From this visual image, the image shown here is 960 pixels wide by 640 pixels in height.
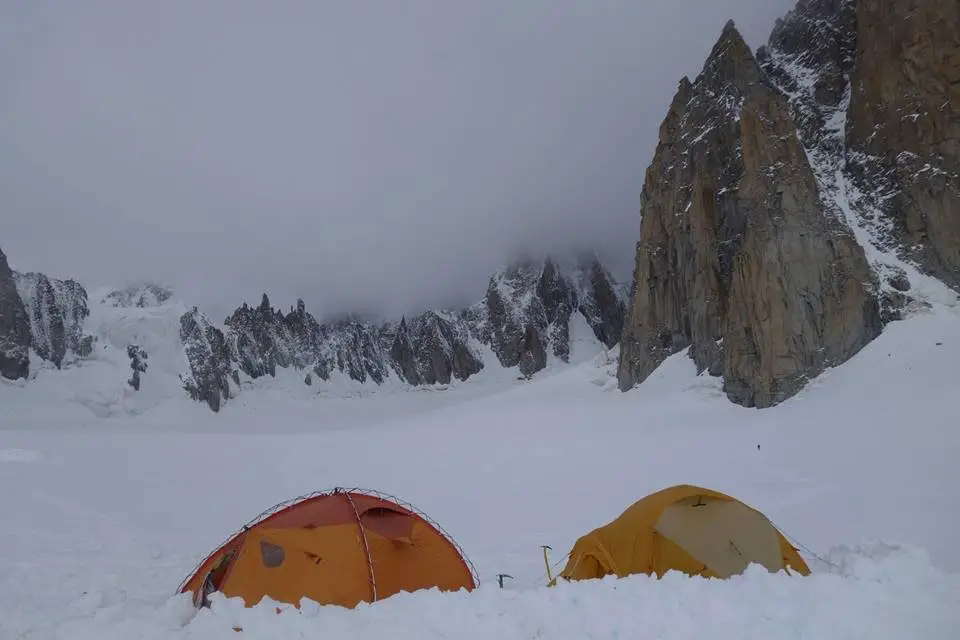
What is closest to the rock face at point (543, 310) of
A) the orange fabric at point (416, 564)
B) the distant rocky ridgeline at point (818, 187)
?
the distant rocky ridgeline at point (818, 187)

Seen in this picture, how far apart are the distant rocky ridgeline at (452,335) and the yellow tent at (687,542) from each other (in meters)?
120

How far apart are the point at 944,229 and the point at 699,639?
39805 mm

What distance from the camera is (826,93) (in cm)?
4234

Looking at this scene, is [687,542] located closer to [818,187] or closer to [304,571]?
[304,571]

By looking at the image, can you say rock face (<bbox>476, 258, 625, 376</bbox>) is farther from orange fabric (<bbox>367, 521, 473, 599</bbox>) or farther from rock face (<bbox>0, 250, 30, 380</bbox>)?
orange fabric (<bbox>367, 521, 473, 599</bbox>)

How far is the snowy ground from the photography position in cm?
500

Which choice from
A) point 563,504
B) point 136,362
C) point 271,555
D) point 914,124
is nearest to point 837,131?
point 914,124

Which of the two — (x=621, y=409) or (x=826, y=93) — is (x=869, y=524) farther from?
(x=826, y=93)

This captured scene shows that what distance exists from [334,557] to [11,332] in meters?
104

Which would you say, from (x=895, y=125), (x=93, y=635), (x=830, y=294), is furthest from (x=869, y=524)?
(x=895, y=125)

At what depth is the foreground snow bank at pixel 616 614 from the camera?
15.6ft

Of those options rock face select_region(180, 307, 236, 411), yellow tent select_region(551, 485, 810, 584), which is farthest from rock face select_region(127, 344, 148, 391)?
yellow tent select_region(551, 485, 810, 584)

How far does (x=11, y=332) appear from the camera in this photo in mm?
80625

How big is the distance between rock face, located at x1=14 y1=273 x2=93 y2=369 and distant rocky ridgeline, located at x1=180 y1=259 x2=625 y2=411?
23462 mm
